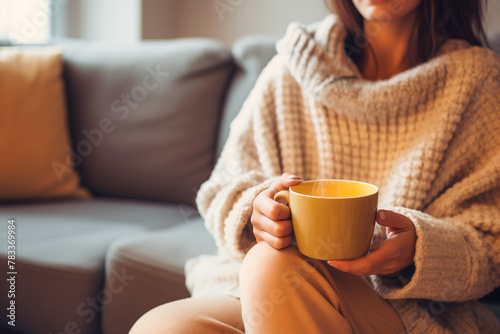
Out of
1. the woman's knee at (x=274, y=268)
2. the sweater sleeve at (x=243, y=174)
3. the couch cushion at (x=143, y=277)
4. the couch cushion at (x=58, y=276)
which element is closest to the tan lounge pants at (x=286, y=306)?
the woman's knee at (x=274, y=268)

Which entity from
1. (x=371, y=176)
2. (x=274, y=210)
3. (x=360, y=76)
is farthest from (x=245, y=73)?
(x=274, y=210)

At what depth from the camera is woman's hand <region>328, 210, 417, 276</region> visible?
690mm

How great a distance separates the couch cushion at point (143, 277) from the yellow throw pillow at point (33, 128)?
1.61 feet

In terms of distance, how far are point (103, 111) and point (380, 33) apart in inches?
36.2

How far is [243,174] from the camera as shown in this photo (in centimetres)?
96

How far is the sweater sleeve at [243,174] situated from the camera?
2.79 ft

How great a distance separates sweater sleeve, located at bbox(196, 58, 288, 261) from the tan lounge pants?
0.35 feet
